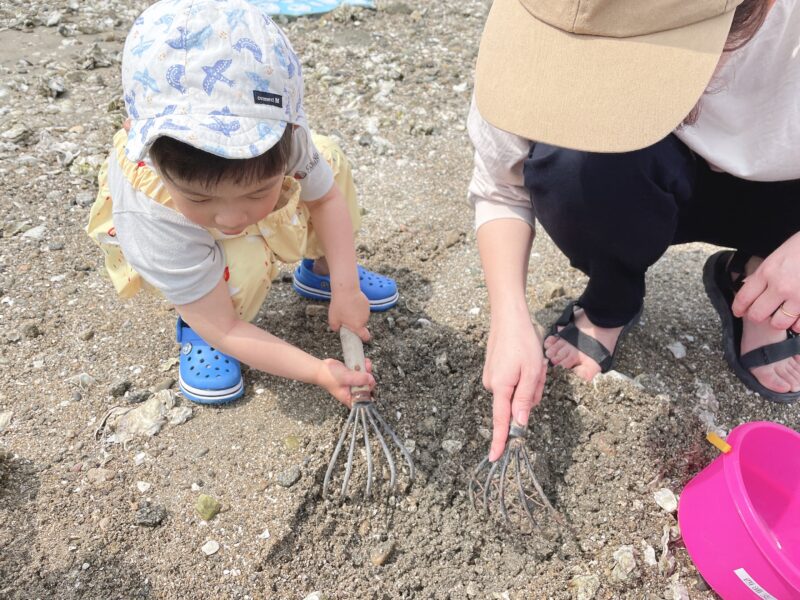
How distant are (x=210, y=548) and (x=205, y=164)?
810 mm

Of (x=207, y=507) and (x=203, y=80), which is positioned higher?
(x=203, y=80)

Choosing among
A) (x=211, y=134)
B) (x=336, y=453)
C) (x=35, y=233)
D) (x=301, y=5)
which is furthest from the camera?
(x=301, y=5)

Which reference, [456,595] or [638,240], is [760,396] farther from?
[456,595]

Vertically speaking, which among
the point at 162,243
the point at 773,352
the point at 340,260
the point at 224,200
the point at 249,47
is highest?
the point at 249,47

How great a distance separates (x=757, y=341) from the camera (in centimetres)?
177

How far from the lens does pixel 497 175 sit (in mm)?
1575

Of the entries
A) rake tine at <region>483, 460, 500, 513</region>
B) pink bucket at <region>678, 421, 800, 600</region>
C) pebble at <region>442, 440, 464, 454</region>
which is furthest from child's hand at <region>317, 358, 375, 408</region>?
pink bucket at <region>678, 421, 800, 600</region>

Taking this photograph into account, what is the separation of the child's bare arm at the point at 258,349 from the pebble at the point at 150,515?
38cm

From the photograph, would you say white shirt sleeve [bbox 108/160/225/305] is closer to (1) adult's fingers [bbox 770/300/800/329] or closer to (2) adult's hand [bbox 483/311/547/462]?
(2) adult's hand [bbox 483/311/547/462]

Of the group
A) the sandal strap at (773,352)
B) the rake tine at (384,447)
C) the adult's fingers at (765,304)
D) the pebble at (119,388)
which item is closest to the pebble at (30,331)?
the pebble at (119,388)

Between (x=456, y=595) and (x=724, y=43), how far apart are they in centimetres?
114

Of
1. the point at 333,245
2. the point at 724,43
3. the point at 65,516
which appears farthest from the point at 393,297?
the point at 724,43

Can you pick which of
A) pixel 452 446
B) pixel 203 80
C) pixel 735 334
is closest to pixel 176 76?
pixel 203 80

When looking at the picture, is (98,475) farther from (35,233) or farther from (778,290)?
(778,290)
